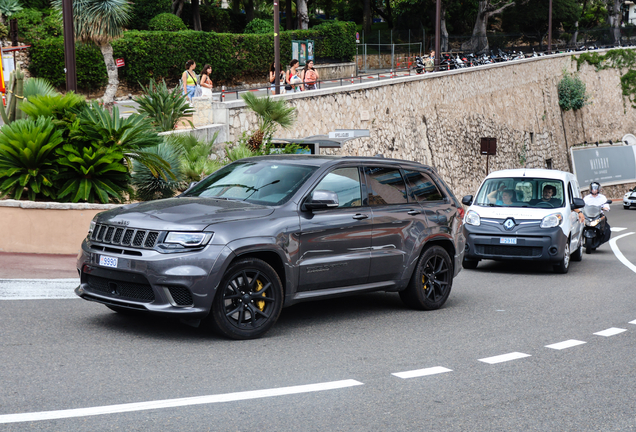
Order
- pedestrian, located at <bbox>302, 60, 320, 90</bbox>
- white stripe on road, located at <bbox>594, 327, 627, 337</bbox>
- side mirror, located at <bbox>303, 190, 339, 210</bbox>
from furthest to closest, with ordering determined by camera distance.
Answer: pedestrian, located at <bbox>302, 60, 320, 90</bbox> → white stripe on road, located at <bbox>594, 327, 627, 337</bbox> → side mirror, located at <bbox>303, 190, 339, 210</bbox>

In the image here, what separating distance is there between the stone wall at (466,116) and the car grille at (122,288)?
13430mm

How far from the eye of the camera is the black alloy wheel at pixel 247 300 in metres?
6.62

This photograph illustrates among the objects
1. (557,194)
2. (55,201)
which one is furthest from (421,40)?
(55,201)

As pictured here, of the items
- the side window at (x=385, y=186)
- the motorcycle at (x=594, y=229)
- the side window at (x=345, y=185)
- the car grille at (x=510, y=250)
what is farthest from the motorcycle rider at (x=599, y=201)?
the side window at (x=345, y=185)

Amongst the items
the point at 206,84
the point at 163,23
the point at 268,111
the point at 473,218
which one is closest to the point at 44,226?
the point at 473,218

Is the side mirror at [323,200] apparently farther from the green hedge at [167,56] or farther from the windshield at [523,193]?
the green hedge at [167,56]

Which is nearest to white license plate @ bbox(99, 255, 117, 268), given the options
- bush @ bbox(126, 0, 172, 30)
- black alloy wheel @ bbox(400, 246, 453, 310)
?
black alloy wheel @ bbox(400, 246, 453, 310)

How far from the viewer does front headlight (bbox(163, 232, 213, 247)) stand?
644cm

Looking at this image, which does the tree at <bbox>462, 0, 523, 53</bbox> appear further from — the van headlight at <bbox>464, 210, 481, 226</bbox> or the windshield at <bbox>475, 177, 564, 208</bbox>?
the van headlight at <bbox>464, 210, 481, 226</bbox>

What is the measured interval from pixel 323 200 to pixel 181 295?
64.5 inches

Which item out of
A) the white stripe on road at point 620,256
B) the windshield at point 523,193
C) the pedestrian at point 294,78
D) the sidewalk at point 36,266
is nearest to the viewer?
the sidewalk at point 36,266

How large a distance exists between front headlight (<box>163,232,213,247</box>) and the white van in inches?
294

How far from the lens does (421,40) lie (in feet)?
197

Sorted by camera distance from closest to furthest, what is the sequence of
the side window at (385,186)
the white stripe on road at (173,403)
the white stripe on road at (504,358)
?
the white stripe on road at (173,403) → the white stripe on road at (504,358) → the side window at (385,186)
